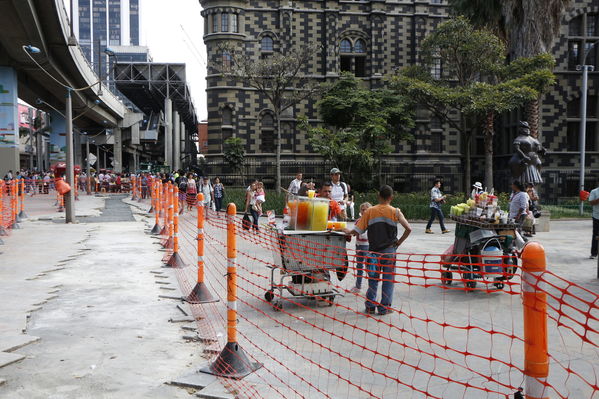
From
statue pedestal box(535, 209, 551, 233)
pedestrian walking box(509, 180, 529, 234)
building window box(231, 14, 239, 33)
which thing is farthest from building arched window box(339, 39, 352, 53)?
pedestrian walking box(509, 180, 529, 234)

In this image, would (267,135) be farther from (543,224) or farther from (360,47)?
(543,224)

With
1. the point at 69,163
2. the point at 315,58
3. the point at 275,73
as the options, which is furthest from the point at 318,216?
the point at 315,58

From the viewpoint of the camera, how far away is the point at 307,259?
324 inches

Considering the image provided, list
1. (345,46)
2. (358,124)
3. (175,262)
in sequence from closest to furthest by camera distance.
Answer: (175,262)
(358,124)
(345,46)

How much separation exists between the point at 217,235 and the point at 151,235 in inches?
79.5

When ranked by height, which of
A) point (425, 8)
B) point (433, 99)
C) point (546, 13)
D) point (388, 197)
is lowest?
point (388, 197)

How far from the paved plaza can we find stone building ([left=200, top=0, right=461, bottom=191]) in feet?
98.2

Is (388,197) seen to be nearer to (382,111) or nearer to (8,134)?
(382,111)

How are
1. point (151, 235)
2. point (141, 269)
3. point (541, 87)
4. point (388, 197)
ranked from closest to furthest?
point (388, 197) → point (141, 269) → point (151, 235) → point (541, 87)

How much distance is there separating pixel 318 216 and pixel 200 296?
2204mm

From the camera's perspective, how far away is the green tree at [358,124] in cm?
3366

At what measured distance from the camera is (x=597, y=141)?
4141cm

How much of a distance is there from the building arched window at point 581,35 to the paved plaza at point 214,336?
34347mm

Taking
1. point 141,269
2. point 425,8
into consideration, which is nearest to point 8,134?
point 141,269
